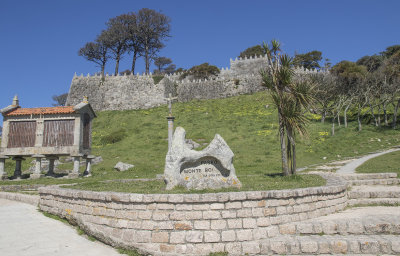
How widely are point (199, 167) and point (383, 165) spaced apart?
12795mm

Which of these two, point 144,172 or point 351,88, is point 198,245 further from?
point 351,88

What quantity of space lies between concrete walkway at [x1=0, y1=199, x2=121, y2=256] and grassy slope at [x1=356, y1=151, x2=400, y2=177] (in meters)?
13.7

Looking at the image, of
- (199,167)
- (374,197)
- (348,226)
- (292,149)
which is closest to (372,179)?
(374,197)

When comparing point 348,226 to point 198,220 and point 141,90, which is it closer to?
point 198,220

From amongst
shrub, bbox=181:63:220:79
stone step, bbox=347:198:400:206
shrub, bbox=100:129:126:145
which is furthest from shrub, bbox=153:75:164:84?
stone step, bbox=347:198:400:206

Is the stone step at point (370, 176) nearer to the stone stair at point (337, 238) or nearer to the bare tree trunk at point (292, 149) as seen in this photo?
the bare tree trunk at point (292, 149)

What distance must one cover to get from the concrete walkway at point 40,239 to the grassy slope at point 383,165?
13.7 m

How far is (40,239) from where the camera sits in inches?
295

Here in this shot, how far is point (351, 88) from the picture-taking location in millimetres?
39156

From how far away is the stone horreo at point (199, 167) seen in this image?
928cm

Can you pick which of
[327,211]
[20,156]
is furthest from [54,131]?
[327,211]

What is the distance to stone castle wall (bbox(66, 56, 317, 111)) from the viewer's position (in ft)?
155

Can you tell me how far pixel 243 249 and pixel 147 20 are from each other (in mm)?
50479

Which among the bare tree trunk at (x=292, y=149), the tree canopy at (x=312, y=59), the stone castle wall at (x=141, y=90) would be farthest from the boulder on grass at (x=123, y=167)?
the tree canopy at (x=312, y=59)
